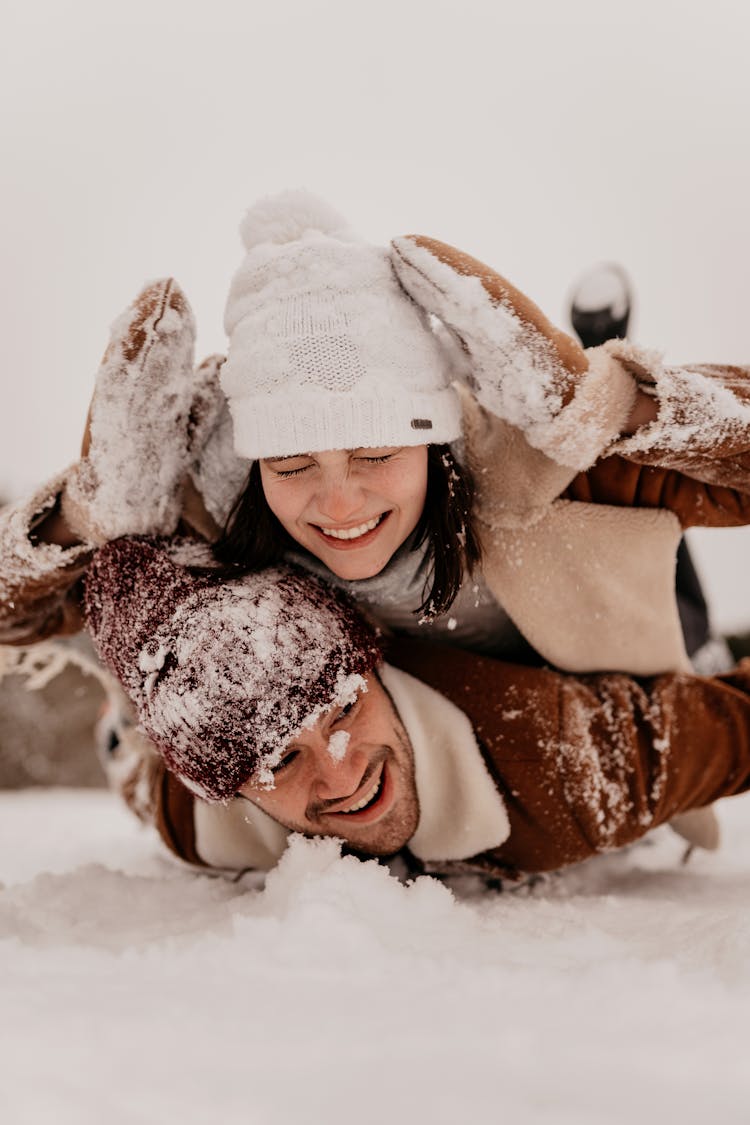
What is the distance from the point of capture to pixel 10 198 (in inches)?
147

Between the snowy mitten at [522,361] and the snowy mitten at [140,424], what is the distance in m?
0.29

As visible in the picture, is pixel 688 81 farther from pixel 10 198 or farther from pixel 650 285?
pixel 10 198

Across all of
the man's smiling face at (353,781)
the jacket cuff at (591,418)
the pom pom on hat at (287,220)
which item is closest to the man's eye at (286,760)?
the man's smiling face at (353,781)

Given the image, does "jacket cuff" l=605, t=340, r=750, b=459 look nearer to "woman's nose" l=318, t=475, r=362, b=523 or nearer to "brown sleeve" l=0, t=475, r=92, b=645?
"woman's nose" l=318, t=475, r=362, b=523

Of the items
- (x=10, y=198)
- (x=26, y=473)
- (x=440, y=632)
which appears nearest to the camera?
(x=440, y=632)

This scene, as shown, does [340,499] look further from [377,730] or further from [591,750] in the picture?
[591,750]

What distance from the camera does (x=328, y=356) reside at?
0.96 meters

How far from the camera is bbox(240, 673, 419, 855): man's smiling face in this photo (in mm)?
979

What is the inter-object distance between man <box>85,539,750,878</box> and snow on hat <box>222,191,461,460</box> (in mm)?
182

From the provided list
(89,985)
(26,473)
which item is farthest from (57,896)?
(26,473)

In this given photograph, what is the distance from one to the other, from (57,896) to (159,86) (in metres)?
3.60

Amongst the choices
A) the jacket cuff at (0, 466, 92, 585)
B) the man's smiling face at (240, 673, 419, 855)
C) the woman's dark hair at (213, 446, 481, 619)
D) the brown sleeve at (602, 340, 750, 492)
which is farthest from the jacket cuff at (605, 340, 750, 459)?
the jacket cuff at (0, 466, 92, 585)

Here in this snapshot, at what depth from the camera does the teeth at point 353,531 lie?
1.03 metres

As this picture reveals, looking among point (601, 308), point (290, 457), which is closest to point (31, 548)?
point (290, 457)
